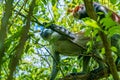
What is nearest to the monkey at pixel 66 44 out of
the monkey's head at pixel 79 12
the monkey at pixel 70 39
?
the monkey at pixel 70 39

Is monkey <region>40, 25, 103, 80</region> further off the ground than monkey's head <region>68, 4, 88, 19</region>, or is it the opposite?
monkey's head <region>68, 4, 88, 19</region>

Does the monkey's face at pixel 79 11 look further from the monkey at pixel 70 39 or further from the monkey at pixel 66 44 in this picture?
the monkey at pixel 66 44

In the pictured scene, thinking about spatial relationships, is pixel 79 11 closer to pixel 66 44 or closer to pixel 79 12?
pixel 79 12

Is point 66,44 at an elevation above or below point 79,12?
below

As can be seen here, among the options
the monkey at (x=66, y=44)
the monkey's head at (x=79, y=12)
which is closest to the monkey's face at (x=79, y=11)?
the monkey's head at (x=79, y=12)

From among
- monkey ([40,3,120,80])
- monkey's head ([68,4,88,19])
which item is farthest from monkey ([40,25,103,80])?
monkey's head ([68,4,88,19])

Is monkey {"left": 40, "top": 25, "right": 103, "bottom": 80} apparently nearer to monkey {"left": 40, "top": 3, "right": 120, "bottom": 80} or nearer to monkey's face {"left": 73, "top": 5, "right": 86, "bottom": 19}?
monkey {"left": 40, "top": 3, "right": 120, "bottom": 80}

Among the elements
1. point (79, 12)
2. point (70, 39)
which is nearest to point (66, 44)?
point (70, 39)

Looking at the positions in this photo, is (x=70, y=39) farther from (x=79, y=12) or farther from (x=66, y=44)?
(x=79, y=12)

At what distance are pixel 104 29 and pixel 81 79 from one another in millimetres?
2632

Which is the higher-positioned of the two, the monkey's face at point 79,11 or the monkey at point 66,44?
the monkey's face at point 79,11

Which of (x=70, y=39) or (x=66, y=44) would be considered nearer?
(x=70, y=39)

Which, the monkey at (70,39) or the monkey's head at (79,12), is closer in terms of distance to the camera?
the monkey at (70,39)

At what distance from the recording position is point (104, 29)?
1570 millimetres
